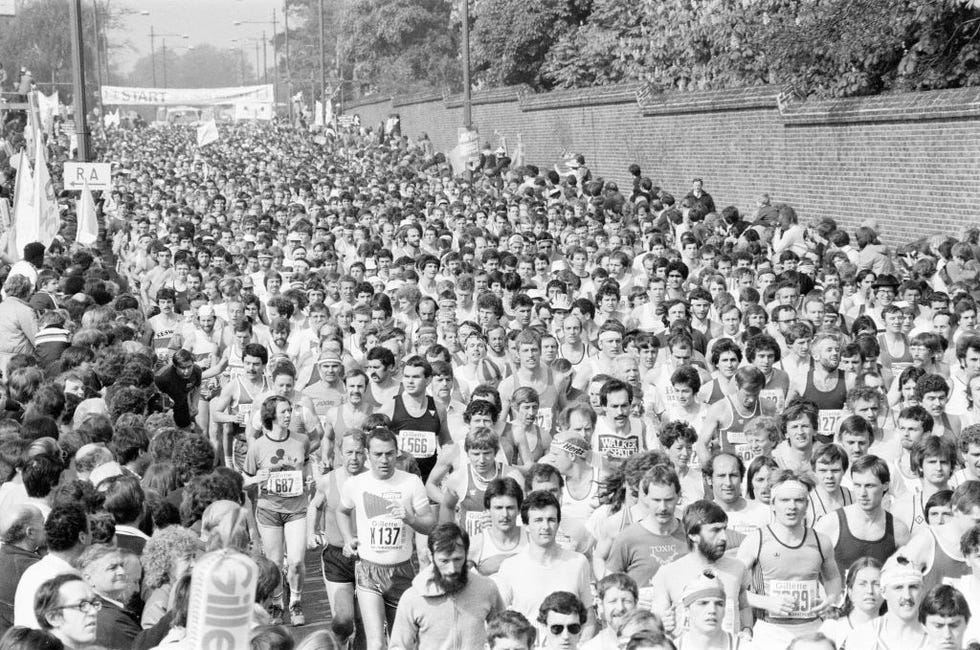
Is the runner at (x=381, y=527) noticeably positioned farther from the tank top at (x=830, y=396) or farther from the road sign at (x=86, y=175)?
the road sign at (x=86, y=175)

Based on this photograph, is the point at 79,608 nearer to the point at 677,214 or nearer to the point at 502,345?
the point at 502,345

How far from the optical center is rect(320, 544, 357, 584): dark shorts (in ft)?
29.0

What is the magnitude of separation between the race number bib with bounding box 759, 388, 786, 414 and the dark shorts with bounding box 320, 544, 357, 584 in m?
3.34

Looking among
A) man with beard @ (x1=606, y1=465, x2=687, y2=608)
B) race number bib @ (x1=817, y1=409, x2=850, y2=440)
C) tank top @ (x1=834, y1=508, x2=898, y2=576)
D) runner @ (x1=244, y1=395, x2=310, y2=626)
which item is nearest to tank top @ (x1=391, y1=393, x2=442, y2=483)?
runner @ (x1=244, y1=395, x2=310, y2=626)

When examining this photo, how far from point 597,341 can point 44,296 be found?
15.5 ft

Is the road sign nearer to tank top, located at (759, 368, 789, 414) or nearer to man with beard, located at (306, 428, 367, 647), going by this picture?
tank top, located at (759, 368, 789, 414)

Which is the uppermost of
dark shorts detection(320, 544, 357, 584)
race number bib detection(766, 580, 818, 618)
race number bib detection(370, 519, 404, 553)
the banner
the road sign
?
the banner

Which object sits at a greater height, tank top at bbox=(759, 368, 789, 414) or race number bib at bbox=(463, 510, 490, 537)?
tank top at bbox=(759, 368, 789, 414)

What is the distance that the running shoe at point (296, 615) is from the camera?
32.6 feet

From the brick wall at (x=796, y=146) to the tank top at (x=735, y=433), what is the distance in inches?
379

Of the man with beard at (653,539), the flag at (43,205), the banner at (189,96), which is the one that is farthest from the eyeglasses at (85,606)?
the banner at (189,96)

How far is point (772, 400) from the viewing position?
11070 millimetres

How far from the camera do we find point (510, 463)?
9.86 meters

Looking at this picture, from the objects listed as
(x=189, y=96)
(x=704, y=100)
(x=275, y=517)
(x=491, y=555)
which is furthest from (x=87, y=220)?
(x=189, y=96)
